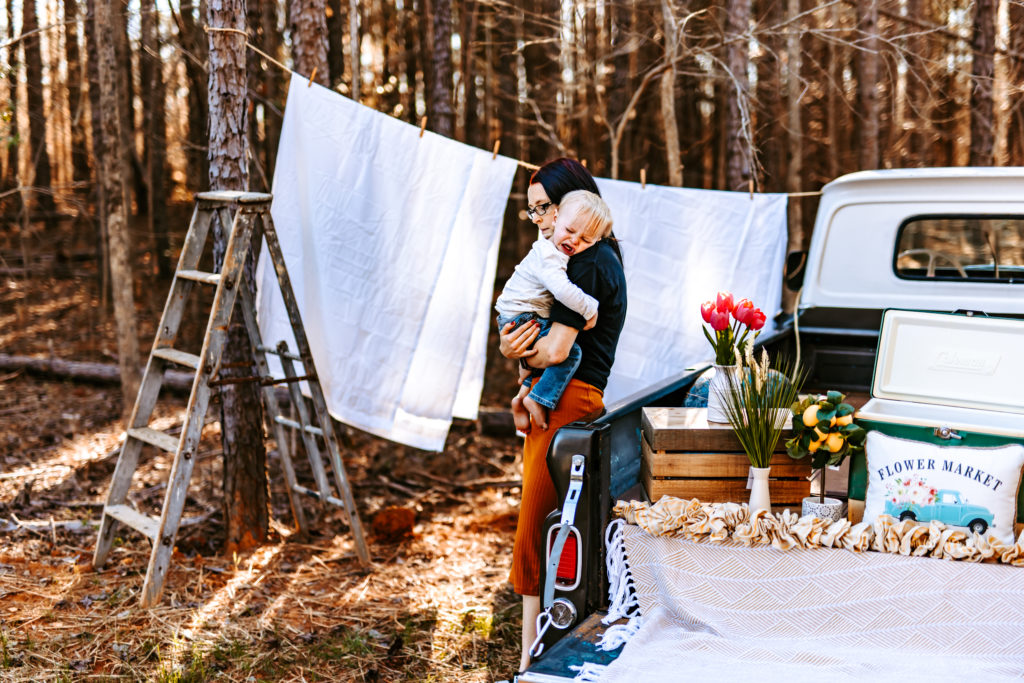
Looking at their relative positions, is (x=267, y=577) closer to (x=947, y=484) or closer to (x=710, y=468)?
(x=710, y=468)

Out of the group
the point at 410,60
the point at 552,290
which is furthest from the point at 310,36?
the point at 410,60

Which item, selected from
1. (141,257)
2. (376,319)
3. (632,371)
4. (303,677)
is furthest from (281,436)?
(141,257)

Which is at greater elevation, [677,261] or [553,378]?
[677,261]

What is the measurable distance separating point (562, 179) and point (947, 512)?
5.69 ft

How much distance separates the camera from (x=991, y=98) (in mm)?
7570

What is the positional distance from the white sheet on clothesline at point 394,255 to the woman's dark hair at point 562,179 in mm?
1730

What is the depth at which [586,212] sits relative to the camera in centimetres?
A: 315

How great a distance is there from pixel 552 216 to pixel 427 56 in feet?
35.8

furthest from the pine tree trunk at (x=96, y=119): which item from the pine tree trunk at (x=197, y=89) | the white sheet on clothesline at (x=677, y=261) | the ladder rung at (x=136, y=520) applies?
the white sheet on clothesline at (x=677, y=261)

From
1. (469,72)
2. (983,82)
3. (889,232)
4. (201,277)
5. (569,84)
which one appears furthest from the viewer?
(569,84)

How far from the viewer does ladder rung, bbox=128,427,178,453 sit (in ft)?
15.8

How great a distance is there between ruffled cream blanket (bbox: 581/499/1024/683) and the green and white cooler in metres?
0.38

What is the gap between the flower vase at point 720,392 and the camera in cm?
317

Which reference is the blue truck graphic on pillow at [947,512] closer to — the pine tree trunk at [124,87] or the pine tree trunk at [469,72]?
the pine tree trunk at [124,87]
